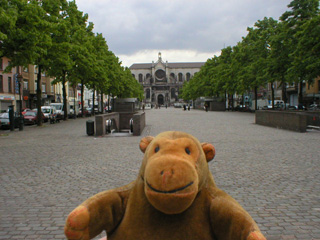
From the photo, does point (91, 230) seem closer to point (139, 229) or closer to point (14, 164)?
point (139, 229)

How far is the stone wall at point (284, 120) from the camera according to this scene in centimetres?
1794

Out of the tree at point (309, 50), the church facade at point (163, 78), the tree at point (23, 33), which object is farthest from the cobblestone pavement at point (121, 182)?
the church facade at point (163, 78)

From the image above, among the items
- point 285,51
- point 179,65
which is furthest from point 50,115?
point 179,65

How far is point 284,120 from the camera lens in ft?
66.1

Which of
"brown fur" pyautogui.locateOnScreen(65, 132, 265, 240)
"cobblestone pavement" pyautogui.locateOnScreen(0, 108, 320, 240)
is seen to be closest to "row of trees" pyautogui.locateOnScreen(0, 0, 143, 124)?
"cobblestone pavement" pyautogui.locateOnScreen(0, 108, 320, 240)

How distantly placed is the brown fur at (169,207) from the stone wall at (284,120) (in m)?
17.2

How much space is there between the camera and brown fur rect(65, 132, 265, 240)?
202 centimetres

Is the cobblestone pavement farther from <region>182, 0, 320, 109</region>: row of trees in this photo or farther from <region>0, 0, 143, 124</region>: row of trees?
<region>182, 0, 320, 109</region>: row of trees

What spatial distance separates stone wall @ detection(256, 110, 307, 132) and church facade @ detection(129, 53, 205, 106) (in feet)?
440

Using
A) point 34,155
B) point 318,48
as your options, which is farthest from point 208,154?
point 318,48

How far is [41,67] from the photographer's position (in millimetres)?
25266

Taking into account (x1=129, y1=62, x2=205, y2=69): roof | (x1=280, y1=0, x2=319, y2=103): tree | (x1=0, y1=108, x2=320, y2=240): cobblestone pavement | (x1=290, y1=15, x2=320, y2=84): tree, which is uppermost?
(x1=129, y1=62, x2=205, y2=69): roof

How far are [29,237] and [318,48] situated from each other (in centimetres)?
2327

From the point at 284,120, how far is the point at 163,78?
151 meters
